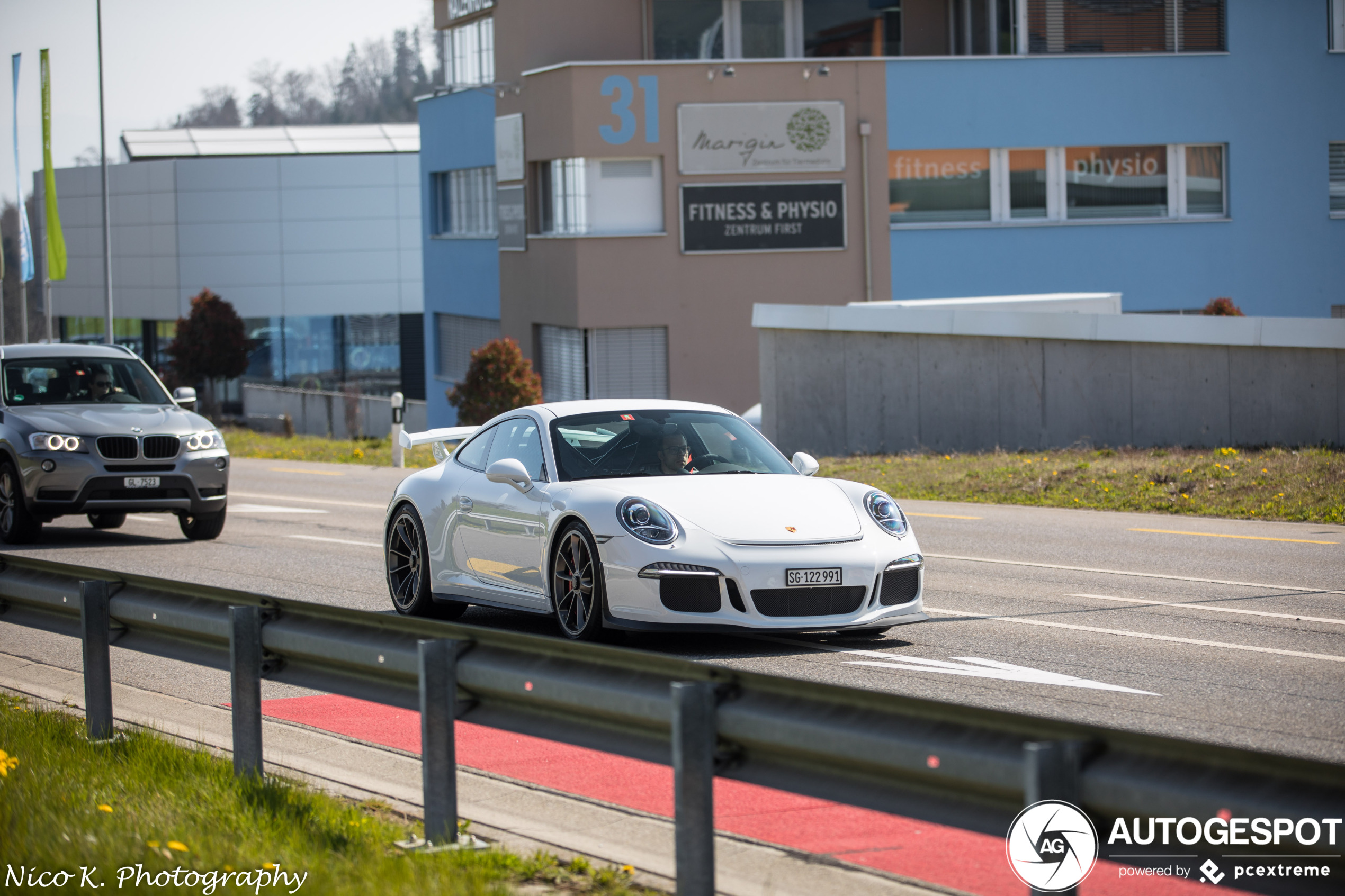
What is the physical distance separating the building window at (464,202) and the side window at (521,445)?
104 feet

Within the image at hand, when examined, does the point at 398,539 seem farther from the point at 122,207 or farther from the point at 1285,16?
the point at 122,207

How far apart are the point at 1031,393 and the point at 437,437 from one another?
45.9ft

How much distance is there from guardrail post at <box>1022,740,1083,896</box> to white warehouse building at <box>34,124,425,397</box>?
69078 millimetres

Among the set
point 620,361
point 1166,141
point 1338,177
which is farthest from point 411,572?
point 1338,177

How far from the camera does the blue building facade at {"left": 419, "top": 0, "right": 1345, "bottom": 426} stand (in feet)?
115

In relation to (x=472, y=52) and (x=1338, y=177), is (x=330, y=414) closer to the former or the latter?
(x=472, y=52)

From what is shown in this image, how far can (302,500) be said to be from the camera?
69.8 ft

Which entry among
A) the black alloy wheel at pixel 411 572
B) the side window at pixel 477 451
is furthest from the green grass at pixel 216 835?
the side window at pixel 477 451

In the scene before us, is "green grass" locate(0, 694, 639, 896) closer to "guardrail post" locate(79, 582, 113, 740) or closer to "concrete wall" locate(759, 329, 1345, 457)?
"guardrail post" locate(79, 582, 113, 740)

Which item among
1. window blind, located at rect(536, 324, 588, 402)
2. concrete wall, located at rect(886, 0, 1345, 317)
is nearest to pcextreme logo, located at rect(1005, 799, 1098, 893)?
window blind, located at rect(536, 324, 588, 402)

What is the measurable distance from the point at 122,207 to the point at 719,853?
73.2 metres

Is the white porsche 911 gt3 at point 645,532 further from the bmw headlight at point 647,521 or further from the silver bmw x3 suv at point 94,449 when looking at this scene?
the silver bmw x3 suv at point 94,449

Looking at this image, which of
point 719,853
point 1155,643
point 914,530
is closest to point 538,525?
point 1155,643

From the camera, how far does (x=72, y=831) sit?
16.5 feet
